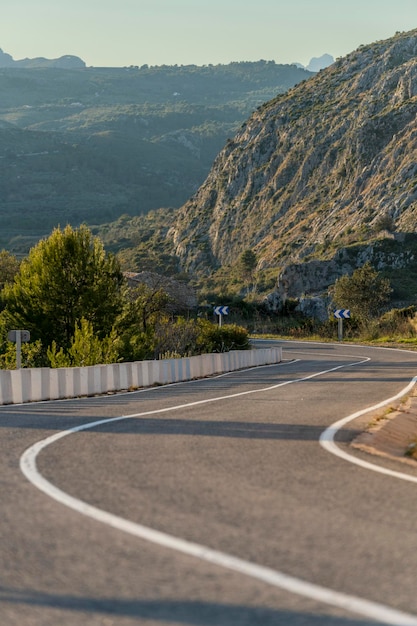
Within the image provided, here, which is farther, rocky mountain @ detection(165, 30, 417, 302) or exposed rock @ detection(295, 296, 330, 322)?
rocky mountain @ detection(165, 30, 417, 302)

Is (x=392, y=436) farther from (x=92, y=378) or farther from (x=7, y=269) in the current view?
(x=7, y=269)

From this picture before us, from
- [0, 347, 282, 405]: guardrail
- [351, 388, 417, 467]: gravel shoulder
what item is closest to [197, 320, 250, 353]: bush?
[0, 347, 282, 405]: guardrail

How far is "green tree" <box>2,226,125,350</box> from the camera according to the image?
41.9 meters

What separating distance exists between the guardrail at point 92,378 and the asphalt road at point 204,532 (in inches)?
291

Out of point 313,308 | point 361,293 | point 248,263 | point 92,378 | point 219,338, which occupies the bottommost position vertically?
point 92,378

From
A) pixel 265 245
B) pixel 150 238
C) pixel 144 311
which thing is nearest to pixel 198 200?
pixel 150 238

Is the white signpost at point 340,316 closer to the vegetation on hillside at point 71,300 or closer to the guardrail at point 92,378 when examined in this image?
the vegetation on hillside at point 71,300

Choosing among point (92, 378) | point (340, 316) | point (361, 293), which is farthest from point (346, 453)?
point (361, 293)

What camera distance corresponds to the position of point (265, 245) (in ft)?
430

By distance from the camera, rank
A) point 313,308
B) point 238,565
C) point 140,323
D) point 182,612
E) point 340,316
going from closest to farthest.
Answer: point 182,612 → point 238,565 → point 140,323 → point 340,316 → point 313,308

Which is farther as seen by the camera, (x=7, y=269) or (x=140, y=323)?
(x=7, y=269)

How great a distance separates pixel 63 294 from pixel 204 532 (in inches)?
1438

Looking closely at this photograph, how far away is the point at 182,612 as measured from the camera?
15.5ft

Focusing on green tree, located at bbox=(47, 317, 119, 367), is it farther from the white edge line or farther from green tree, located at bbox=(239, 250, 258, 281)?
green tree, located at bbox=(239, 250, 258, 281)
